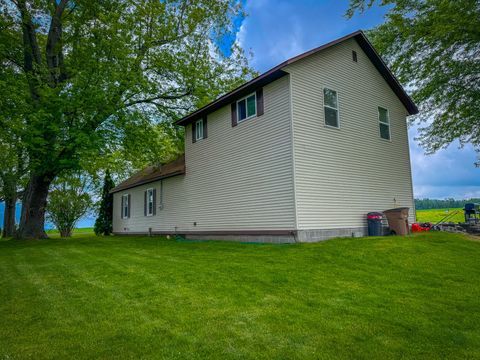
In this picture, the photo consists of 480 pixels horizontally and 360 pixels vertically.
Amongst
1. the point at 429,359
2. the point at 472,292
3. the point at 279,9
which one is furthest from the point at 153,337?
the point at 279,9

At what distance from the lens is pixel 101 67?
1424 centimetres

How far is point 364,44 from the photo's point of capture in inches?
518

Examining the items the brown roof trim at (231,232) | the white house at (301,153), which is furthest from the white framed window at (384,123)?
the brown roof trim at (231,232)

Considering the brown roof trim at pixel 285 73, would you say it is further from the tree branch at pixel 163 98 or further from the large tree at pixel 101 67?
the large tree at pixel 101 67

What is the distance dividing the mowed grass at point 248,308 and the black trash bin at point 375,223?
3.76 meters

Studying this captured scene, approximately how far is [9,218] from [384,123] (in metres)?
29.3

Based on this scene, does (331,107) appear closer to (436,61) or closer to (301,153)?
(301,153)

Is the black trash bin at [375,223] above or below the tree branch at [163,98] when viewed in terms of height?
below

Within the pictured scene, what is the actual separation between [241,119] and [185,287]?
8.33 meters

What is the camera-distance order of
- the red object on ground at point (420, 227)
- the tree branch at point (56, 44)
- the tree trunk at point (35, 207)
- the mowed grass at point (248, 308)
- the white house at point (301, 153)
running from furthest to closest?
1. the tree trunk at point (35, 207)
2. the tree branch at point (56, 44)
3. the red object on ground at point (420, 227)
4. the white house at point (301, 153)
5. the mowed grass at point (248, 308)

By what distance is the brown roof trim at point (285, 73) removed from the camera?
34.7ft

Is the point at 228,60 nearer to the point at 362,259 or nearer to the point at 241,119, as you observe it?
the point at 241,119

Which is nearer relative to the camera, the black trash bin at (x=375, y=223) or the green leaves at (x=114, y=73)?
the black trash bin at (x=375, y=223)

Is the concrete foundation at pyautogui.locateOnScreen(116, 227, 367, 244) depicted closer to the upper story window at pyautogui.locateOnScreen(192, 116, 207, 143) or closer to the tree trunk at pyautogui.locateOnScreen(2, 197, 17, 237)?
the upper story window at pyautogui.locateOnScreen(192, 116, 207, 143)
